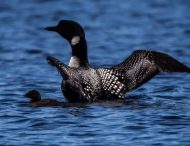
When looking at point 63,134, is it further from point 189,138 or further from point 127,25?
point 127,25

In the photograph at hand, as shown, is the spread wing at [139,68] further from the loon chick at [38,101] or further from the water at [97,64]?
the loon chick at [38,101]

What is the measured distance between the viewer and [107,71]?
452 inches

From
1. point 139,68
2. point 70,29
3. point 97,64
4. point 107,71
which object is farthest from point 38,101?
point 97,64

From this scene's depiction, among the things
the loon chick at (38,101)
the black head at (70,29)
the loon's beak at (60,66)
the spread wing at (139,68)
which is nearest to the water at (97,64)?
the loon chick at (38,101)

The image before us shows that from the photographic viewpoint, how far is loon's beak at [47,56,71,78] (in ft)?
34.5

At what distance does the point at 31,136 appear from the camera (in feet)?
30.7

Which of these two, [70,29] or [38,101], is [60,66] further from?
[70,29]

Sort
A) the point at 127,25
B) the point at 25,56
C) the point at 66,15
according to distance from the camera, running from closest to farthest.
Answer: the point at 25,56
the point at 127,25
the point at 66,15

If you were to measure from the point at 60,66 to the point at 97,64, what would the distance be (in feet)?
15.9

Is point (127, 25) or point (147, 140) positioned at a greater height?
point (127, 25)

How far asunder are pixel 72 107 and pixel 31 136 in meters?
1.65

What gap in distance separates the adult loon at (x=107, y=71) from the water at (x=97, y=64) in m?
0.23


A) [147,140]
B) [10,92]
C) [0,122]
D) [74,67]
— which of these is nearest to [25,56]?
[10,92]

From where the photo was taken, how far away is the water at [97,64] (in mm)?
9484
